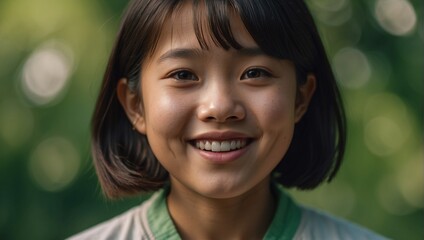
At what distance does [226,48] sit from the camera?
7.29 feet

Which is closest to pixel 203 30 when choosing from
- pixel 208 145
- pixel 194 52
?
pixel 194 52

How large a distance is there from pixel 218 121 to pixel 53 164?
1286 mm

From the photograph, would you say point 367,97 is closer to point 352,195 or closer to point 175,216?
point 352,195

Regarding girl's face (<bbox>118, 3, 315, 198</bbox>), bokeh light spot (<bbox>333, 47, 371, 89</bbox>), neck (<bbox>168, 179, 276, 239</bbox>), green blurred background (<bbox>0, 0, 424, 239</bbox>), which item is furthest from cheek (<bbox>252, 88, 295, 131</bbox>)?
bokeh light spot (<bbox>333, 47, 371, 89</bbox>)

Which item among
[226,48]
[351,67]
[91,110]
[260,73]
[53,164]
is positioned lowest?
[351,67]

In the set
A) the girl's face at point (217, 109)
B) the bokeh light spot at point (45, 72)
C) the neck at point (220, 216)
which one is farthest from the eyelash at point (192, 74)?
the bokeh light spot at point (45, 72)

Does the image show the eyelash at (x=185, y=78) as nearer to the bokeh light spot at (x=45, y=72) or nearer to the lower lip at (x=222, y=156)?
the lower lip at (x=222, y=156)

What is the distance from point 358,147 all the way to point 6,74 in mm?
1362

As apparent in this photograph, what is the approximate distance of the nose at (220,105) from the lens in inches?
86.5

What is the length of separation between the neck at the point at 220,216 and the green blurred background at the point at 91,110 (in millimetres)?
819

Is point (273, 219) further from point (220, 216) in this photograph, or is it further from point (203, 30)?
point (203, 30)

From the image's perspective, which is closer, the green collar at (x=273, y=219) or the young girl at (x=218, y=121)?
the young girl at (x=218, y=121)

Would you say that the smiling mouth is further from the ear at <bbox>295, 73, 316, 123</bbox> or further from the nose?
the ear at <bbox>295, 73, 316, 123</bbox>

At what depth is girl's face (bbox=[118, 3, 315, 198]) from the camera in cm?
223
